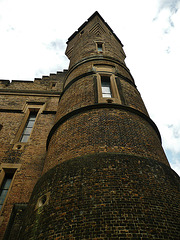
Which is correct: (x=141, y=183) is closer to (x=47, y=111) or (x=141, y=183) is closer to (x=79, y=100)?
(x=79, y=100)

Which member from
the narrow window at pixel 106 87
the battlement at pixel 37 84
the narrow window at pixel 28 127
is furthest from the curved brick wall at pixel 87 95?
the battlement at pixel 37 84

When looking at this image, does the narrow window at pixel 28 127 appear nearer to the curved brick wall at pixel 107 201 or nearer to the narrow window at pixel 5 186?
the narrow window at pixel 5 186

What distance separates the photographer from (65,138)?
5949mm

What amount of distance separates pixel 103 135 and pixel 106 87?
3.35m

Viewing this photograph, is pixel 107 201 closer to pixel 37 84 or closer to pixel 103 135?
pixel 103 135

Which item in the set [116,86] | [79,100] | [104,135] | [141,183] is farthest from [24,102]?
[141,183]

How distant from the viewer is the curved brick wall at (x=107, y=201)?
11.1 feet

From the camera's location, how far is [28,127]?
9.96 metres

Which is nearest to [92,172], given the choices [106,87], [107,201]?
[107,201]

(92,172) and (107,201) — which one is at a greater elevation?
(92,172)

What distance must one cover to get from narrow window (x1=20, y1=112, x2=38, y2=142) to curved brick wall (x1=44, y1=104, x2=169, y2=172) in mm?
3490

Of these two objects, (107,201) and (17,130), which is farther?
(17,130)

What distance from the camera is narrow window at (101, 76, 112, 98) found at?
7509mm

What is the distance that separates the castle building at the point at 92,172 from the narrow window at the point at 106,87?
0.05 metres
